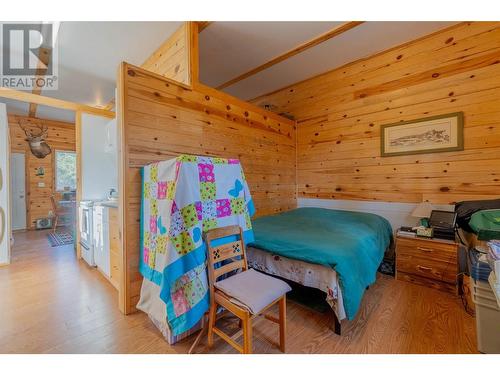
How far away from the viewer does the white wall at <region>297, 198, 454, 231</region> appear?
283 centimetres

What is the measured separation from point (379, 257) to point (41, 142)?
775 cm

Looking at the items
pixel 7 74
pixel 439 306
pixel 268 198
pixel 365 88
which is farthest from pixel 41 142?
pixel 439 306

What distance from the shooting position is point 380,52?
3018mm

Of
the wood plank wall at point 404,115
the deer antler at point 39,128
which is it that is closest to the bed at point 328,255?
the wood plank wall at point 404,115

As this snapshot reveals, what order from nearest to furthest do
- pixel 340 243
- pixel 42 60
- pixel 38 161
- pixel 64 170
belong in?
pixel 340 243 < pixel 42 60 < pixel 38 161 < pixel 64 170

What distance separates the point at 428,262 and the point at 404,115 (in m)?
1.91

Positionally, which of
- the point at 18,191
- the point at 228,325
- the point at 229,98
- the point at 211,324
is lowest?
the point at 228,325

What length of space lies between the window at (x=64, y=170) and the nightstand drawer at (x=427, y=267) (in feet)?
26.4

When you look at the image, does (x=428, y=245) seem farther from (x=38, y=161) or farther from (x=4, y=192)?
(x=38, y=161)

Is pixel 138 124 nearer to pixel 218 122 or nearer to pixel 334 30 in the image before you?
pixel 218 122

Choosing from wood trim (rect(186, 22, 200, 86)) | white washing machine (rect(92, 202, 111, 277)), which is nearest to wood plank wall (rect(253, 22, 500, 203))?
wood trim (rect(186, 22, 200, 86))

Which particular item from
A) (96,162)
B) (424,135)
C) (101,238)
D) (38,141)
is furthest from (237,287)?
(38,141)

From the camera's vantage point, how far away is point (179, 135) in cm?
224

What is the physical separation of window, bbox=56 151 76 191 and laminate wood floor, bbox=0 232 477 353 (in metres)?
4.61
